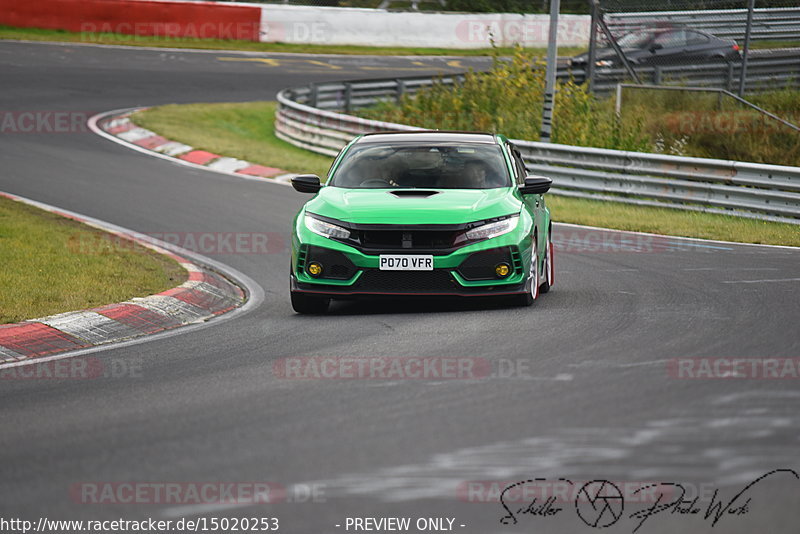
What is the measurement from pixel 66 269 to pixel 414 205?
A: 3684 millimetres

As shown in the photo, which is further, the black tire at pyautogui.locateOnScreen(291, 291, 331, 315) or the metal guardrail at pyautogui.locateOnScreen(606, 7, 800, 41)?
the metal guardrail at pyautogui.locateOnScreen(606, 7, 800, 41)

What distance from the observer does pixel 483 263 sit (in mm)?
9805

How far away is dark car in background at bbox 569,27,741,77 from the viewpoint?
87.2 ft

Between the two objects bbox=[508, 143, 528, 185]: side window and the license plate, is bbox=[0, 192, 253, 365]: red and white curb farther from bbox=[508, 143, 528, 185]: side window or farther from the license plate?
bbox=[508, 143, 528, 185]: side window

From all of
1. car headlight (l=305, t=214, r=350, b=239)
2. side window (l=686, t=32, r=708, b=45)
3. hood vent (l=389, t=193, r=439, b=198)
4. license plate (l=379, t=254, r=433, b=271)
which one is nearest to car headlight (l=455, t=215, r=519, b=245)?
license plate (l=379, t=254, r=433, b=271)

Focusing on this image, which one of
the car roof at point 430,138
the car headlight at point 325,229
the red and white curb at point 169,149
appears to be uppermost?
the car roof at point 430,138

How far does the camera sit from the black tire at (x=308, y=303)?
401 inches

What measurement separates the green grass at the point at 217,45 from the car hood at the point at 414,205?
28.7 metres

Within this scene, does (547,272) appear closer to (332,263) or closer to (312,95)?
(332,263)

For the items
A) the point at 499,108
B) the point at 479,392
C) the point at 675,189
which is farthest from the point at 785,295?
the point at 499,108

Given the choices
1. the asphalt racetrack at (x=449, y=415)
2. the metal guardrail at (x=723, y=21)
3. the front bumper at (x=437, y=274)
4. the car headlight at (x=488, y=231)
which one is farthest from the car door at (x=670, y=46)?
the front bumper at (x=437, y=274)

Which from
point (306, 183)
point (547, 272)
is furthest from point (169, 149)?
point (547, 272)

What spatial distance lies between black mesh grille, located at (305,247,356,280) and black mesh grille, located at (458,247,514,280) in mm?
908

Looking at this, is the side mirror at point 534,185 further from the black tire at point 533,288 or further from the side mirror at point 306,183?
the side mirror at point 306,183
